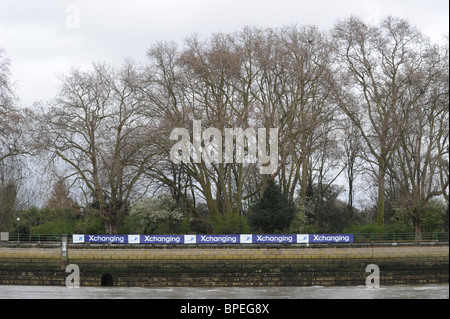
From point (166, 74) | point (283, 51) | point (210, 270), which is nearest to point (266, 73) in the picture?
point (283, 51)

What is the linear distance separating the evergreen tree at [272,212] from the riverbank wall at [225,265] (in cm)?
448

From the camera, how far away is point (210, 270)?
55781 millimetres

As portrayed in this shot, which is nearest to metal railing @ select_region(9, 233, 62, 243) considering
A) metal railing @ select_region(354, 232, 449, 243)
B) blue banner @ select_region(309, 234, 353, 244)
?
blue banner @ select_region(309, 234, 353, 244)

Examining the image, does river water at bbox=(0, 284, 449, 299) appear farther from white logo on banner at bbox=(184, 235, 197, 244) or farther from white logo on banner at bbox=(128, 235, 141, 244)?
white logo on banner at bbox=(128, 235, 141, 244)

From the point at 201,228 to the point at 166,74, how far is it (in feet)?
41.1

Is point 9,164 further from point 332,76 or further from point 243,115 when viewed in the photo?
point 332,76

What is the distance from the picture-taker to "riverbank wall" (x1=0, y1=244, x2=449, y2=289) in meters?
55.3

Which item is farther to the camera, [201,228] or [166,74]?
[166,74]

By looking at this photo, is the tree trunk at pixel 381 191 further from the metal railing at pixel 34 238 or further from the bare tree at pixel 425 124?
the metal railing at pixel 34 238

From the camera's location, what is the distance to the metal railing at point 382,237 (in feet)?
195

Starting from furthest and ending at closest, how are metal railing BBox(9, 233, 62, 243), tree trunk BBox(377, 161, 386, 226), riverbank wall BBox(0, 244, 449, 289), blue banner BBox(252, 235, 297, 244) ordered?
tree trunk BBox(377, 161, 386, 226), metal railing BBox(9, 233, 62, 243), blue banner BBox(252, 235, 297, 244), riverbank wall BBox(0, 244, 449, 289)

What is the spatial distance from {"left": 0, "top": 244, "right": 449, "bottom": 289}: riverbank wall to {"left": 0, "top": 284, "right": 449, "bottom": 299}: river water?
1.90 metres
